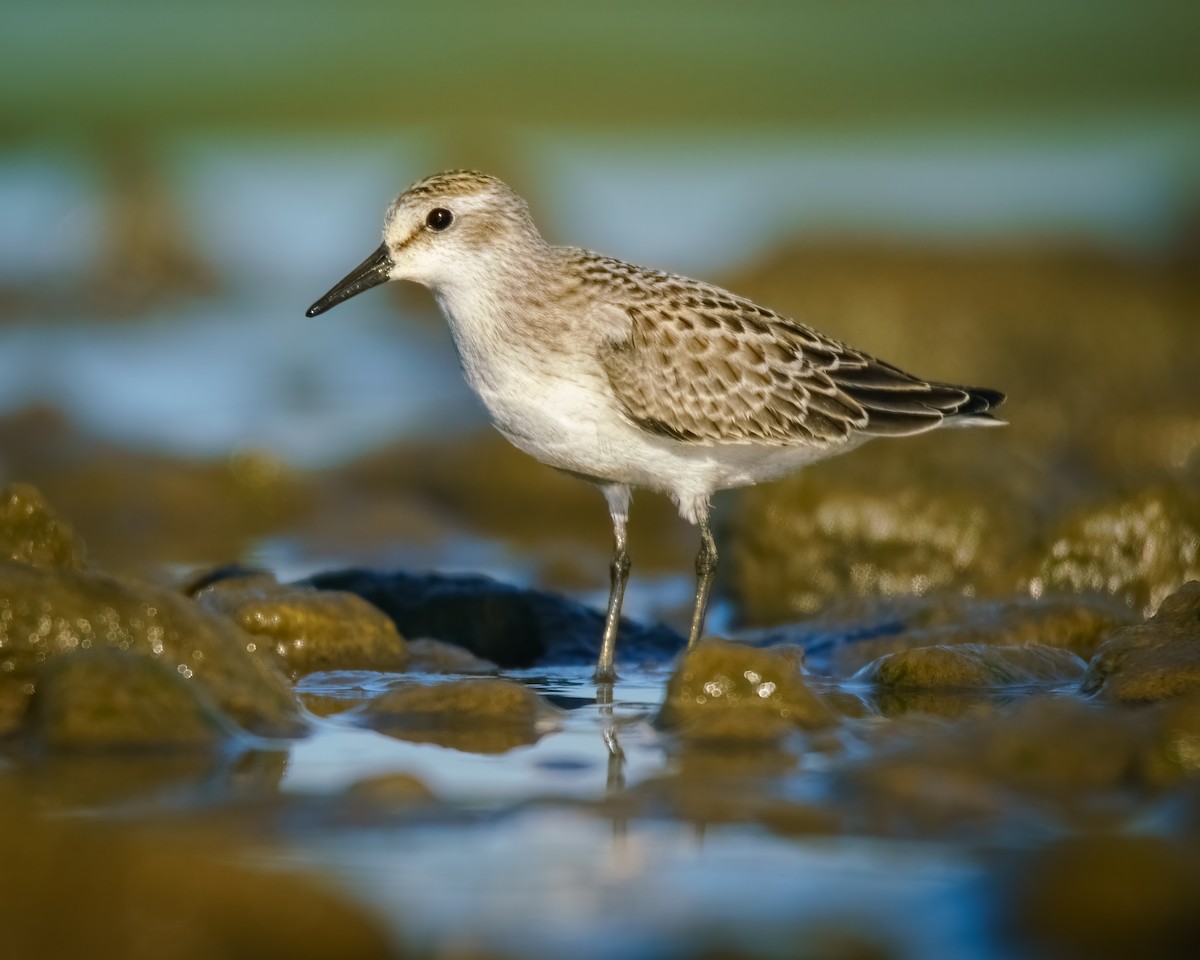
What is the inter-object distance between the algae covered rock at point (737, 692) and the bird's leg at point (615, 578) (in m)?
1.54

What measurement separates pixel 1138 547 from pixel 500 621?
2.92 meters

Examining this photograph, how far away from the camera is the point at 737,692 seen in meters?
5.92

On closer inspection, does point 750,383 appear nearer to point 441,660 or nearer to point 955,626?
point 955,626

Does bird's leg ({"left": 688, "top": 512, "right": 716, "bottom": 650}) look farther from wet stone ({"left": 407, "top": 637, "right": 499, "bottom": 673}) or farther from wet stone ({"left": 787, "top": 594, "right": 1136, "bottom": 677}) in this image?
wet stone ({"left": 407, "top": 637, "right": 499, "bottom": 673})

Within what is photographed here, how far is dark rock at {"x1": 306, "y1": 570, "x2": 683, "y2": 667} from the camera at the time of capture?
27.0ft

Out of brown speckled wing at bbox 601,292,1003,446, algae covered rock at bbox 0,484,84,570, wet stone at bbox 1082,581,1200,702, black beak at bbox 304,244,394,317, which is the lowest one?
wet stone at bbox 1082,581,1200,702

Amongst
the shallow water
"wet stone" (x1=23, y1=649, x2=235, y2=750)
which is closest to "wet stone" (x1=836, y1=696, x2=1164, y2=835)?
the shallow water

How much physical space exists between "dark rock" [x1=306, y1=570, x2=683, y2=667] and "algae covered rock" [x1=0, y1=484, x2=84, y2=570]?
7.06 ft

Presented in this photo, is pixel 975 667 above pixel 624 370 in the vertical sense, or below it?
below

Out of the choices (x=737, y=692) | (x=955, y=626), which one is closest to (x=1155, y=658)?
(x=955, y=626)

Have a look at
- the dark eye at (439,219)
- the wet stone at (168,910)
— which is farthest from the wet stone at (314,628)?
the wet stone at (168,910)

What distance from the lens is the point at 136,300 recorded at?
59.6 feet

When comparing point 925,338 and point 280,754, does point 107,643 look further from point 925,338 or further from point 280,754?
point 925,338

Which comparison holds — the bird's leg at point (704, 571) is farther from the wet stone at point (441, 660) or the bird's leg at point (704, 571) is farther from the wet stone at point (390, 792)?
the wet stone at point (390, 792)
